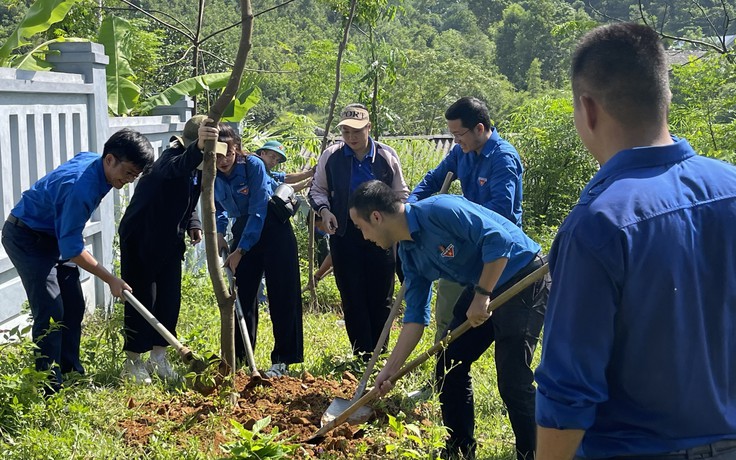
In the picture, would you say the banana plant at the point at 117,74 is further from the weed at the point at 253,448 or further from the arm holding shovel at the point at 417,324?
the weed at the point at 253,448

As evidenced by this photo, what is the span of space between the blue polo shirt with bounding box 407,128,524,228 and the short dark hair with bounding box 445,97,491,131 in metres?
0.18

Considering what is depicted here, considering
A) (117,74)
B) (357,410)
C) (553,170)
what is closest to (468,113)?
(357,410)

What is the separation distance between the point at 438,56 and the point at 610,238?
130 feet

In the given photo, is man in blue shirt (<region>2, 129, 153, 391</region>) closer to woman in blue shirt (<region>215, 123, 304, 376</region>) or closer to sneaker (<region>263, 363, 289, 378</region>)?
woman in blue shirt (<region>215, 123, 304, 376</region>)

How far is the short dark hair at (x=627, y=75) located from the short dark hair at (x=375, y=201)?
205cm

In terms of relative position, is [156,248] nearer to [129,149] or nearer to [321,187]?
[129,149]

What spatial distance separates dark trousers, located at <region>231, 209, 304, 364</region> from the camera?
5.79m

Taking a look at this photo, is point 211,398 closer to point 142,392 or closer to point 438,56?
point 142,392

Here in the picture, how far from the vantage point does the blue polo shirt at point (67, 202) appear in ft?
14.9

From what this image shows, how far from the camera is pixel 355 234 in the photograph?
233 inches

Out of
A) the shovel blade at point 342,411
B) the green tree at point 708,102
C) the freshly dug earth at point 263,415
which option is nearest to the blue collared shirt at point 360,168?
the freshly dug earth at point 263,415

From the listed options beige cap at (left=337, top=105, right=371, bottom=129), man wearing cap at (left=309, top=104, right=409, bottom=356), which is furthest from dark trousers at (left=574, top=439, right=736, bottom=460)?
beige cap at (left=337, top=105, right=371, bottom=129)

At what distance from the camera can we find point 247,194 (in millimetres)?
5809

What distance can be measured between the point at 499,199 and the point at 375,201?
1362 mm
